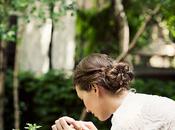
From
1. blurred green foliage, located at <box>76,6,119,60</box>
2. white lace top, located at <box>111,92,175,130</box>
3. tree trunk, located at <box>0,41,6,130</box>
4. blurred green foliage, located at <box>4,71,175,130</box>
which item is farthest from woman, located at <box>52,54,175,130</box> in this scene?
blurred green foliage, located at <box>76,6,119,60</box>

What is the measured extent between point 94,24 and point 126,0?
1.90 meters

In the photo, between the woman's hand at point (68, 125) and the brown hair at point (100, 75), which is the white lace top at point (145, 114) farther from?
the woman's hand at point (68, 125)

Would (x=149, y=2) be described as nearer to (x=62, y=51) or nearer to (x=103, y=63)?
(x=62, y=51)

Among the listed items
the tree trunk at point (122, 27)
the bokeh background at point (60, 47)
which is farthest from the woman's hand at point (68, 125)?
the tree trunk at point (122, 27)

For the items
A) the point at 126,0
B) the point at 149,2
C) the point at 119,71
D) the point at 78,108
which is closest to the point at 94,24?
the point at 126,0

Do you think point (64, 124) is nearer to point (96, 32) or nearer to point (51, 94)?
point (51, 94)

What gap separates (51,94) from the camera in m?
10.4

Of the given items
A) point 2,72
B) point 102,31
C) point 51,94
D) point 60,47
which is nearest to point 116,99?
point 2,72

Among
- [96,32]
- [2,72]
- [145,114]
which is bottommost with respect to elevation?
[2,72]

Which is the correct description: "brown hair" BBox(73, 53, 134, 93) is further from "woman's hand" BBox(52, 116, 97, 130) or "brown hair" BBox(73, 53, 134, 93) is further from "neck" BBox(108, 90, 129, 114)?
"woman's hand" BBox(52, 116, 97, 130)

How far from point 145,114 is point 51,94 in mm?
6884

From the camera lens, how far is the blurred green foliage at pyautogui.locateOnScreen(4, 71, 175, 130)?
10.4 m

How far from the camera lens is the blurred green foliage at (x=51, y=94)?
10383 millimetres

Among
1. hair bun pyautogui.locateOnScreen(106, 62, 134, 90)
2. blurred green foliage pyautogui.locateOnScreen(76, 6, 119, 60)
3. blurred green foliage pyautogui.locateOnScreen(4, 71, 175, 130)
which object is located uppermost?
hair bun pyautogui.locateOnScreen(106, 62, 134, 90)
